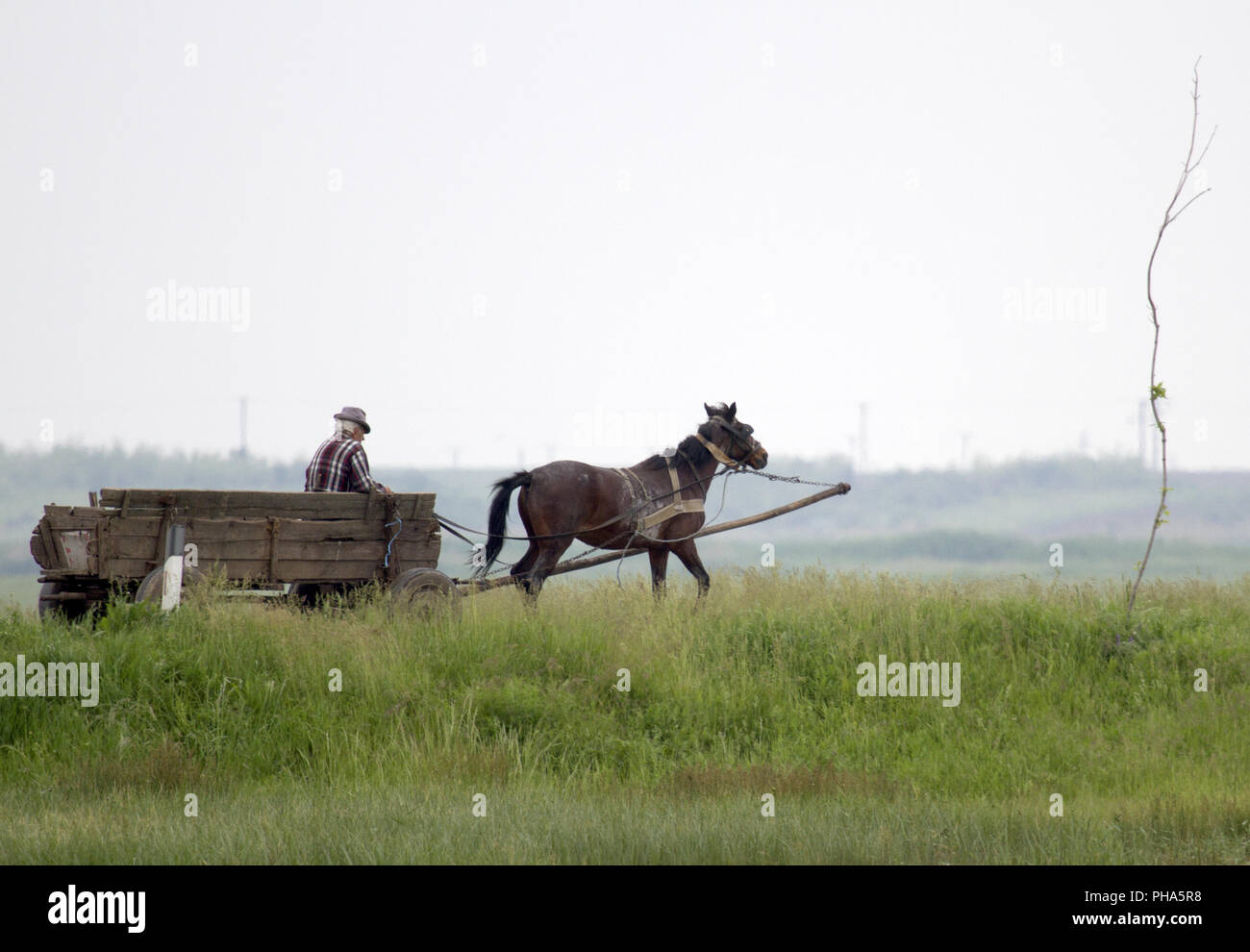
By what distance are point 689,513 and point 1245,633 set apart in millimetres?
5667

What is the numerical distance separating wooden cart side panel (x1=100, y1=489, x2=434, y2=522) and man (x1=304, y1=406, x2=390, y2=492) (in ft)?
1.13

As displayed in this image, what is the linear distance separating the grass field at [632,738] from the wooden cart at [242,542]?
0.39m

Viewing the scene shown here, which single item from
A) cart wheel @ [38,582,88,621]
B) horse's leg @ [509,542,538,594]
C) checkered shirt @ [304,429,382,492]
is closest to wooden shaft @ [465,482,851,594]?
horse's leg @ [509,542,538,594]

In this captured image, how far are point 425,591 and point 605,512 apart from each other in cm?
265

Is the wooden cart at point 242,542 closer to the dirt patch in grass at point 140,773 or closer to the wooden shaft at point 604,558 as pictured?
the wooden shaft at point 604,558

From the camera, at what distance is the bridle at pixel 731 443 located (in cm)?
1292

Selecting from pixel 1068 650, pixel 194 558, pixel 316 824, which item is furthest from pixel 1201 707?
pixel 194 558

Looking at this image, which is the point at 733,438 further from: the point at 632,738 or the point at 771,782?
the point at 771,782

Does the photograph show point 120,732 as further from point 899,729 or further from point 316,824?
point 899,729

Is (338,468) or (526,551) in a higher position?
(338,468)

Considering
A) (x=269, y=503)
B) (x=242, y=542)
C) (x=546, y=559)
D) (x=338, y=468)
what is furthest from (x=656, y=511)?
(x=242, y=542)

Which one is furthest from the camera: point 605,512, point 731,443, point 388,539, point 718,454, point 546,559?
point 731,443

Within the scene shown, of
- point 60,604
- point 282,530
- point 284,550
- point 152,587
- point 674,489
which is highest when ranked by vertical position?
point 674,489

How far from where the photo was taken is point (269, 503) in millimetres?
10016
